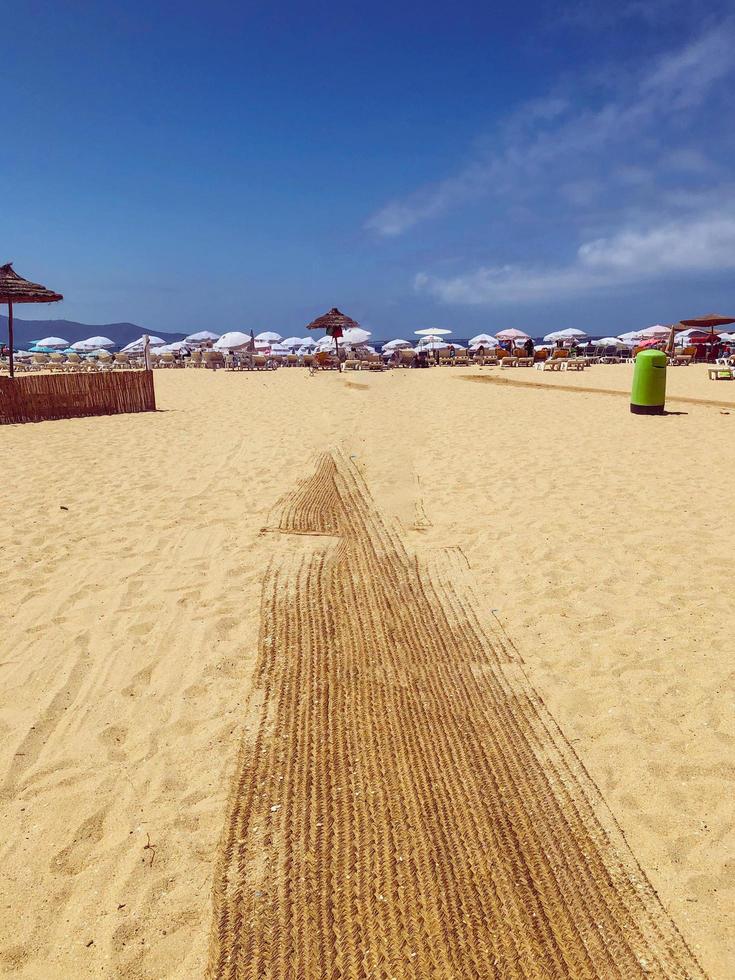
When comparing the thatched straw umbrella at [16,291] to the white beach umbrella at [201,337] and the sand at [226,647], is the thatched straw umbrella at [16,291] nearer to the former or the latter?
the sand at [226,647]

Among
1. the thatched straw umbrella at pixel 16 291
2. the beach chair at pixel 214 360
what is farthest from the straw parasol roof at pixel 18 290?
the beach chair at pixel 214 360

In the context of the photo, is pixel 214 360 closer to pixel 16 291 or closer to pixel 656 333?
pixel 16 291

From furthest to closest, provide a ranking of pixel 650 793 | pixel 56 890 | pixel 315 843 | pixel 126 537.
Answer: pixel 126 537 → pixel 650 793 → pixel 315 843 → pixel 56 890

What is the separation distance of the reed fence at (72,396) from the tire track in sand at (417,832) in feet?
34.0

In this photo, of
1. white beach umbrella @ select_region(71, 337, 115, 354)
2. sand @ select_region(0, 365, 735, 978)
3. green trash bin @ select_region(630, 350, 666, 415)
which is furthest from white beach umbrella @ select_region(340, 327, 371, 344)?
sand @ select_region(0, 365, 735, 978)

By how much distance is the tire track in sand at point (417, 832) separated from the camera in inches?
70.9

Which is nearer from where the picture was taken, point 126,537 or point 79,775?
point 79,775

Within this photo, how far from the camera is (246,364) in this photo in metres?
36.2

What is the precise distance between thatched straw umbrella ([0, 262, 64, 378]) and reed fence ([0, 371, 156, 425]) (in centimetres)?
298

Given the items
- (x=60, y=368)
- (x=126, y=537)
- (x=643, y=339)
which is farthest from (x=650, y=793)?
(x=643, y=339)

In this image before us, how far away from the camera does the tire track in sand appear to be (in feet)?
5.91

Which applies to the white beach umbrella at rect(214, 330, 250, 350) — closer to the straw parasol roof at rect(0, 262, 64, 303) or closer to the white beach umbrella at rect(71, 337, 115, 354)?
the white beach umbrella at rect(71, 337, 115, 354)

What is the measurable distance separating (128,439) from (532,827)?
30.0 feet

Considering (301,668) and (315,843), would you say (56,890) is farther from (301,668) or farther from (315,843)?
(301,668)
